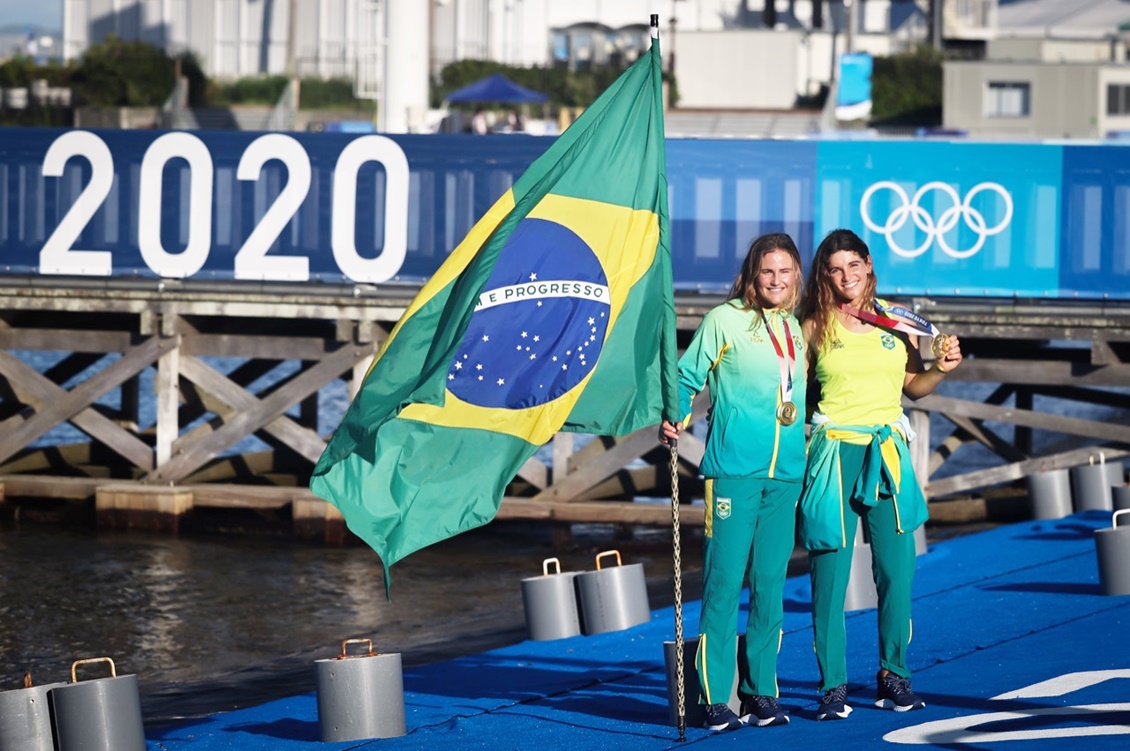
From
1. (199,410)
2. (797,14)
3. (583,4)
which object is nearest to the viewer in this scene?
(199,410)

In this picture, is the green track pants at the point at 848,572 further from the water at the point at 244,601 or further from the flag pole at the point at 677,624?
the water at the point at 244,601

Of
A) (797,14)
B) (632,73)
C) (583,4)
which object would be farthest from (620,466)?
(797,14)

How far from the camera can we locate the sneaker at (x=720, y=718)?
718 centimetres

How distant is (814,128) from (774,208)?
3894 centimetres

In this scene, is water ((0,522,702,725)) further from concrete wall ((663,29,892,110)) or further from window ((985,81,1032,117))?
concrete wall ((663,29,892,110))

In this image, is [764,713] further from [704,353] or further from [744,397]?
[704,353]

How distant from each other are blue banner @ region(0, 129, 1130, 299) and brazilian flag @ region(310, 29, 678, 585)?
26.8 ft

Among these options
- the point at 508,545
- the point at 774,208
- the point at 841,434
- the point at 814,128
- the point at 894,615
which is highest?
the point at 814,128

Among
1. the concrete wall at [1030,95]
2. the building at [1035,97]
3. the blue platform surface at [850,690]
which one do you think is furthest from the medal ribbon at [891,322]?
the concrete wall at [1030,95]

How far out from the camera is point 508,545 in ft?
55.2

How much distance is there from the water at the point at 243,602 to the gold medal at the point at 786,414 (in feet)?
13.6

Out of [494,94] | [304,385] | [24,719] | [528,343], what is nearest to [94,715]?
[24,719]

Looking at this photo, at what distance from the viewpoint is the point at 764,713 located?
7.22m

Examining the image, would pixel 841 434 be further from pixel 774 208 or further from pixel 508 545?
pixel 508 545
